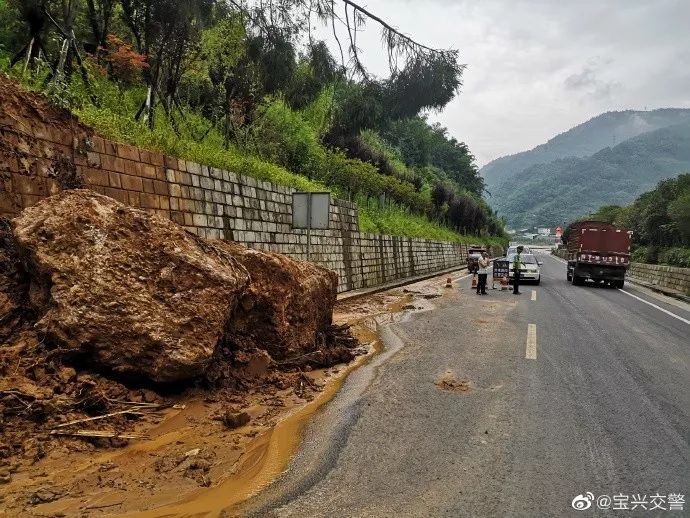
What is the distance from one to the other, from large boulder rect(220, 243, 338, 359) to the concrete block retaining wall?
2.36m

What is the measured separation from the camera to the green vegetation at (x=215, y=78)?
7.23 meters

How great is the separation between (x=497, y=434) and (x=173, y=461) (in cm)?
262

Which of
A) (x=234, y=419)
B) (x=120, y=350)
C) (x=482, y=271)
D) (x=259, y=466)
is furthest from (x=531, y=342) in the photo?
(x=482, y=271)

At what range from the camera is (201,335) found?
4.88 meters

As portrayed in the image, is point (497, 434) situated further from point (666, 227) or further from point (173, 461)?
point (666, 227)

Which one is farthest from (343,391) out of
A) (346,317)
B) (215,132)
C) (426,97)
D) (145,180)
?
(215,132)

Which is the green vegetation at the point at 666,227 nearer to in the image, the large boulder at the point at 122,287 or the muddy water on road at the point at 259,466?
the muddy water on road at the point at 259,466

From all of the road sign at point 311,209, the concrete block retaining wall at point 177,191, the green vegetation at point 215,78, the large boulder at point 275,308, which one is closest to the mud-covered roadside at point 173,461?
the large boulder at point 275,308

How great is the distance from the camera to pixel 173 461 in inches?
144

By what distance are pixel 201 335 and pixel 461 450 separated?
2601 mm

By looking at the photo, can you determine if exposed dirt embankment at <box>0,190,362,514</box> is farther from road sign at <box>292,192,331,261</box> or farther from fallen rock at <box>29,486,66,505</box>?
road sign at <box>292,192,331,261</box>

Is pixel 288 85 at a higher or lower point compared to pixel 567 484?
higher

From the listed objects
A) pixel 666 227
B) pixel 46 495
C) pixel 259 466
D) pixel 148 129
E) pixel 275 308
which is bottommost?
pixel 259 466

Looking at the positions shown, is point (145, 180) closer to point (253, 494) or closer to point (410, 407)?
point (410, 407)
